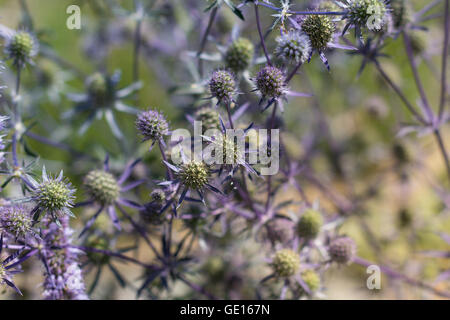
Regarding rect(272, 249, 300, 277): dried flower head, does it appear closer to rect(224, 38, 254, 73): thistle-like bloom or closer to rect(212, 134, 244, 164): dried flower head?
rect(212, 134, 244, 164): dried flower head

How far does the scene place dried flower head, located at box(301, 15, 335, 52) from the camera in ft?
5.49

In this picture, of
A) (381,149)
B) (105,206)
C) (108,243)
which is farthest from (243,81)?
(381,149)

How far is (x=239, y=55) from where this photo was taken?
A: 222 centimetres

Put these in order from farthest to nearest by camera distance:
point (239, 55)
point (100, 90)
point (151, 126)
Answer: point (100, 90)
point (239, 55)
point (151, 126)

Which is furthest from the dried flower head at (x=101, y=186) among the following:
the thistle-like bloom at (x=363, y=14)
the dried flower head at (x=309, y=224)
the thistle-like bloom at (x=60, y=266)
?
the thistle-like bloom at (x=363, y=14)

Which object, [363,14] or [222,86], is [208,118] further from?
[363,14]

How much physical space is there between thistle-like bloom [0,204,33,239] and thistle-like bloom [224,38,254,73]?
51.0 inches

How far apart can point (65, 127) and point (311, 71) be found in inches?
99.4

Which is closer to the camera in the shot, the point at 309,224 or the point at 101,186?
the point at 101,186

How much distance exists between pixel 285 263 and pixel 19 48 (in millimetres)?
1851

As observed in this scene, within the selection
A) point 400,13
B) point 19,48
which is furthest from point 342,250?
point 19,48

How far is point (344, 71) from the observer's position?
381cm
